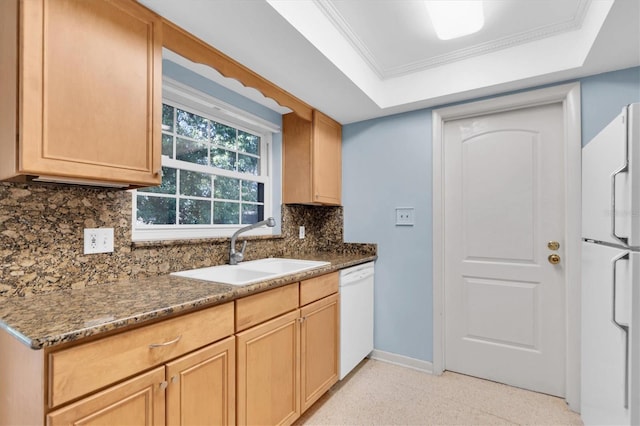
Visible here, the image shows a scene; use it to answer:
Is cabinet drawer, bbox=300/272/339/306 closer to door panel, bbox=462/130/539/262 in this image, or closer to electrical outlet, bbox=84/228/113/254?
electrical outlet, bbox=84/228/113/254

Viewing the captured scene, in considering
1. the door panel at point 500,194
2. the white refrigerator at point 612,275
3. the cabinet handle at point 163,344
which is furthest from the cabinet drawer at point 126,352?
the door panel at point 500,194

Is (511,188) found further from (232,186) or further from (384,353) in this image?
(232,186)

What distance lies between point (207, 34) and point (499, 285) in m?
2.47

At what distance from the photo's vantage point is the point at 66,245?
135cm

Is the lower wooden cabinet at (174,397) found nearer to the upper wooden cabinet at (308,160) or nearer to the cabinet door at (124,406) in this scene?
the cabinet door at (124,406)

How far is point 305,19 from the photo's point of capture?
1575mm

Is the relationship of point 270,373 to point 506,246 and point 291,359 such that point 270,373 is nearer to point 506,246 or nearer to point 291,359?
point 291,359

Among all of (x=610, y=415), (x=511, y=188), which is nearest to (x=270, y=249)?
(x=511, y=188)

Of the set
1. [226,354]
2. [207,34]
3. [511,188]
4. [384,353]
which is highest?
[207,34]

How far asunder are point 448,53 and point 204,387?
2.47 metres

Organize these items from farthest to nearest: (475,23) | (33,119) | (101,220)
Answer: (475,23), (101,220), (33,119)

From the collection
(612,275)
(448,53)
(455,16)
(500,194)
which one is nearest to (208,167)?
(455,16)

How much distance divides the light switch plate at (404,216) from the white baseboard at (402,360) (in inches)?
42.9

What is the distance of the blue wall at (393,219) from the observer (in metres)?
2.52
